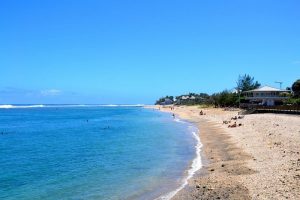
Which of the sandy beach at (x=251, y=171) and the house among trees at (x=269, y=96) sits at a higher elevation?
the house among trees at (x=269, y=96)

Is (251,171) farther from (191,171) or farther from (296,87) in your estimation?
(296,87)

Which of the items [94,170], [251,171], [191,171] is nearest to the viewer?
[251,171]

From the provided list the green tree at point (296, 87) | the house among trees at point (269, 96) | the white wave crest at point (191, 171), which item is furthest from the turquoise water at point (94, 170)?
the green tree at point (296, 87)

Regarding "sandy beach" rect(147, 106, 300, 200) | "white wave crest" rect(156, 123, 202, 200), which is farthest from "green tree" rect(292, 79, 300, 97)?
"white wave crest" rect(156, 123, 202, 200)

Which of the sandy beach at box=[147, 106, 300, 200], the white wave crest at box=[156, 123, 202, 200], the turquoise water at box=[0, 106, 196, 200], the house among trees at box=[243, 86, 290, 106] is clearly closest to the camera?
the sandy beach at box=[147, 106, 300, 200]

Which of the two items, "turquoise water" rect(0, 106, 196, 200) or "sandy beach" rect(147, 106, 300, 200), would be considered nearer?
"sandy beach" rect(147, 106, 300, 200)

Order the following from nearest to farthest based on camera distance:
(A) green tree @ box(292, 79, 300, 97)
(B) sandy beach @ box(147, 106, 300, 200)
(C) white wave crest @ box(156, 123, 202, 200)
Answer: (B) sandy beach @ box(147, 106, 300, 200)
(C) white wave crest @ box(156, 123, 202, 200)
(A) green tree @ box(292, 79, 300, 97)

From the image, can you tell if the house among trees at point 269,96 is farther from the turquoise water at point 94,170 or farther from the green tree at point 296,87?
the turquoise water at point 94,170

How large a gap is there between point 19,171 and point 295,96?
238 feet

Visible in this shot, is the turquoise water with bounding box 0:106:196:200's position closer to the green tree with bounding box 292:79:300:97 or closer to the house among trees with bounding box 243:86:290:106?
the house among trees with bounding box 243:86:290:106

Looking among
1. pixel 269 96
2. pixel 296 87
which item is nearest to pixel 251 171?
pixel 269 96

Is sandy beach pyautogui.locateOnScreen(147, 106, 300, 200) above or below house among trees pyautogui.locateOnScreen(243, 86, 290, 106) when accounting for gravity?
below

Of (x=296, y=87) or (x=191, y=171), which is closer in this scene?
(x=191, y=171)

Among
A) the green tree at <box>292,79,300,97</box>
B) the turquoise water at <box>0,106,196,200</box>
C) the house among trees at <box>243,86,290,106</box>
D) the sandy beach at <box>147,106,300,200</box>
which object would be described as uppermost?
the green tree at <box>292,79,300,97</box>
